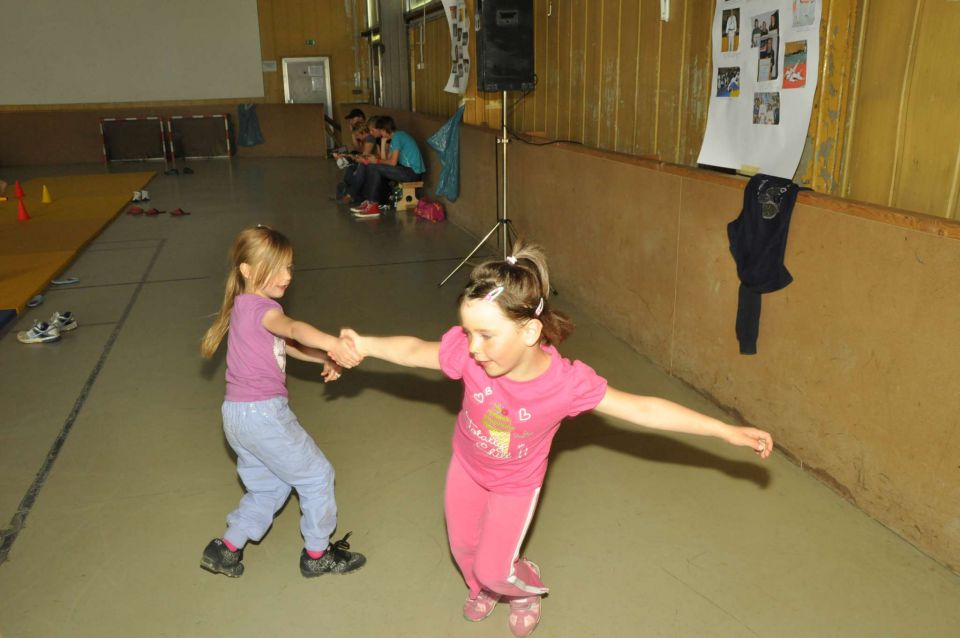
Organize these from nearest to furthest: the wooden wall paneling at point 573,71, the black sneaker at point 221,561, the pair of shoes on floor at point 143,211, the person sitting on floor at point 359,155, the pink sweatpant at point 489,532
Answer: the pink sweatpant at point 489,532 < the black sneaker at point 221,561 < the wooden wall paneling at point 573,71 < the pair of shoes on floor at point 143,211 < the person sitting on floor at point 359,155

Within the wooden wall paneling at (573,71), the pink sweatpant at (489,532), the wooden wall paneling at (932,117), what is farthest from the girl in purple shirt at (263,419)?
the wooden wall paneling at (573,71)

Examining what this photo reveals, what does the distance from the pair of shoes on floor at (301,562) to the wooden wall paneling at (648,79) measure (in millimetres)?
3463

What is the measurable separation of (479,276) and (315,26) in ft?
59.7

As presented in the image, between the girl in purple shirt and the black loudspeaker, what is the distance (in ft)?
14.0

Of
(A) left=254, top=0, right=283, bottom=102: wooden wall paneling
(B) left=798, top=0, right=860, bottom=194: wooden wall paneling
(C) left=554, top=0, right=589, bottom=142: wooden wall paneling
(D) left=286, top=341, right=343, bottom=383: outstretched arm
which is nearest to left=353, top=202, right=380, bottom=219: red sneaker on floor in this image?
(C) left=554, top=0, right=589, bottom=142: wooden wall paneling

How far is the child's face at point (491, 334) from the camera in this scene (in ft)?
7.11

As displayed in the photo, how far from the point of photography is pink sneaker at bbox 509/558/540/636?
2.64 m

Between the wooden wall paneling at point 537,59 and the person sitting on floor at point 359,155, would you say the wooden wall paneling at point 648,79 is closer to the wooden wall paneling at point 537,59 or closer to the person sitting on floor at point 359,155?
the wooden wall paneling at point 537,59

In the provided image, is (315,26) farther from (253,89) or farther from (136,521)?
(136,521)

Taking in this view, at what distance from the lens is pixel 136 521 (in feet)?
11.0

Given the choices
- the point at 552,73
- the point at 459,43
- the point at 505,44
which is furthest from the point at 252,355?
the point at 459,43

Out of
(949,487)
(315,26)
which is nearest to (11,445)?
(949,487)

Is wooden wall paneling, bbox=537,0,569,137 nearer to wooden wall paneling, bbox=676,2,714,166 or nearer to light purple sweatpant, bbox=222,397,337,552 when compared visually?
wooden wall paneling, bbox=676,2,714,166

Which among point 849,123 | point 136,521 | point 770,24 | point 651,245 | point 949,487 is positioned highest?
point 770,24
